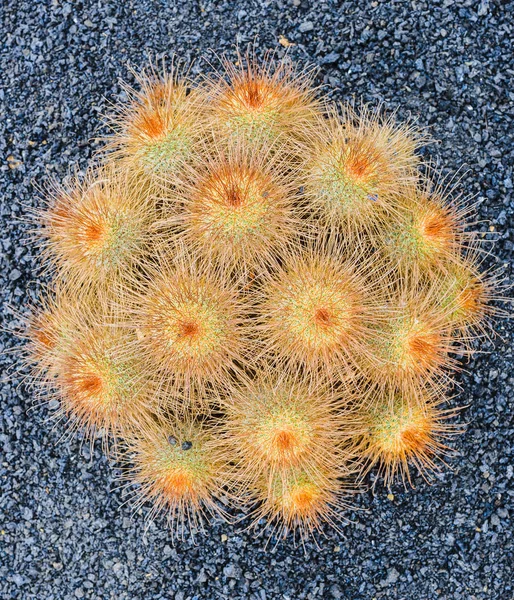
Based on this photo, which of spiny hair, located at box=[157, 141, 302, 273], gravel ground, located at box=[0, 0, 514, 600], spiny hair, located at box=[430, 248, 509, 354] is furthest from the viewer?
gravel ground, located at box=[0, 0, 514, 600]

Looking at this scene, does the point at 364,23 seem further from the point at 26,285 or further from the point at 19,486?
the point at 19,486

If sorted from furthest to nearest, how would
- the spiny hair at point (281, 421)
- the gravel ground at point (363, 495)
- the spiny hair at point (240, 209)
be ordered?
1. the gravel ground at point (363, 495)
2. the spiny hair at point (281, 421)
3. the spiny hair at point (240, 209)

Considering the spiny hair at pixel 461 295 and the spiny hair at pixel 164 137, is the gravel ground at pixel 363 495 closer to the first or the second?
the spiny hair at pixel 461 295

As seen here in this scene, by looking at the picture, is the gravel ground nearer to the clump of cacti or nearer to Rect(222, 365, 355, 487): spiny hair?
the clump of cacti

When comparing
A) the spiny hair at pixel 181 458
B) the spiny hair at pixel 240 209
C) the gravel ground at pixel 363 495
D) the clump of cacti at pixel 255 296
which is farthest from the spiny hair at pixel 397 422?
the spiny hair at pixel 240 209

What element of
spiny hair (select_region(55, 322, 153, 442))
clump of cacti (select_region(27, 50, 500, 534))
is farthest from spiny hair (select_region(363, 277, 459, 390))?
spiny hair (select_region(55, 322, 153, 442))

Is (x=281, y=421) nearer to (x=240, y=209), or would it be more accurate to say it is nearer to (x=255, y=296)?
(x=255, y=296)
